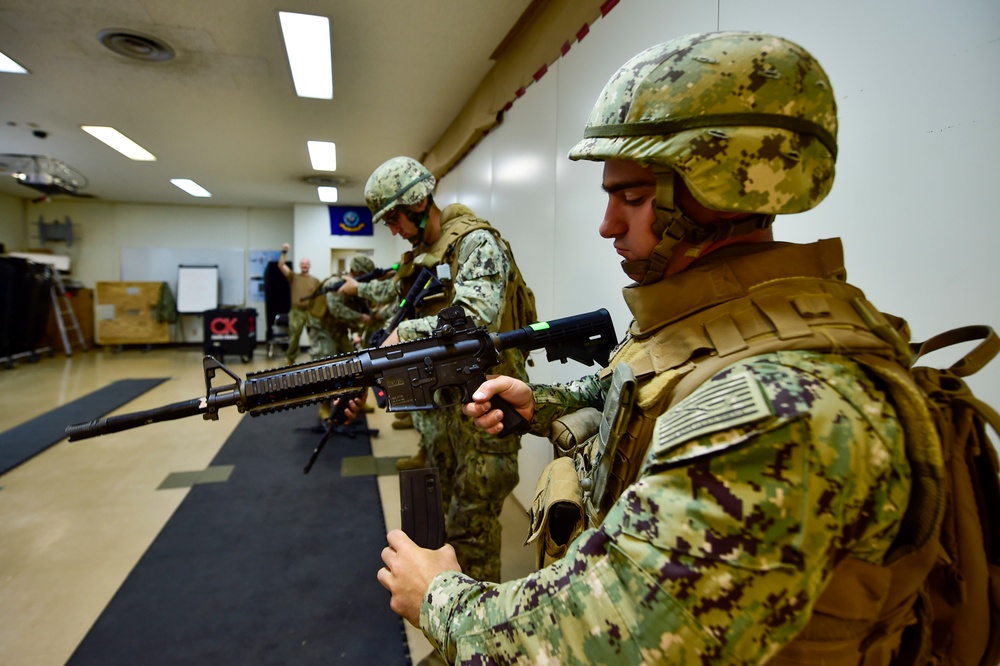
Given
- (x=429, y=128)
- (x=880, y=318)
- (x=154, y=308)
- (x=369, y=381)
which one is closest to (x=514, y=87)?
(x=429, y=128)

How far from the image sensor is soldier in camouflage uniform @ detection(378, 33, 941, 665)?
0.53 meters

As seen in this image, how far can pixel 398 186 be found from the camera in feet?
7.68

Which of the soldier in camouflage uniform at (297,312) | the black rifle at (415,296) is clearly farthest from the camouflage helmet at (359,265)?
the black rifle at (415,296)

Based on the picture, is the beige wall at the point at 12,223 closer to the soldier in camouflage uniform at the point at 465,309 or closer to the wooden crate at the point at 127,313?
the wooden crate at the point at 127,313

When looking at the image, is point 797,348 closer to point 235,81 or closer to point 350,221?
Answer: point 235,81

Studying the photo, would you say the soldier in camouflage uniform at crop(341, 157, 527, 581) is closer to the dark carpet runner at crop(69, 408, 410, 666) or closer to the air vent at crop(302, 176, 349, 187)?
the dark carpet runner at crop(69, 408, 410, 666)

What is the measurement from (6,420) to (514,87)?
567cm

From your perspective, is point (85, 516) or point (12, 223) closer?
point (85, 516)

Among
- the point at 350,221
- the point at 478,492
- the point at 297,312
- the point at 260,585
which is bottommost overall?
the point at 260,585

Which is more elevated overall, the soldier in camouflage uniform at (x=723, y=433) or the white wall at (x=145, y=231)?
the white wall at (x=145, y=231)

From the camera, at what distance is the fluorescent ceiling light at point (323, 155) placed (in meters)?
5.79

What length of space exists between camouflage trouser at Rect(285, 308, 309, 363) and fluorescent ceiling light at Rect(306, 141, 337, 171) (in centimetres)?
204

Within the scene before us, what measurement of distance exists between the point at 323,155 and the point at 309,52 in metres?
2.91

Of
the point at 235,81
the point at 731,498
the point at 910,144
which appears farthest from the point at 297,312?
the point at 731,498
